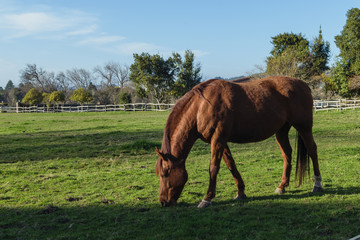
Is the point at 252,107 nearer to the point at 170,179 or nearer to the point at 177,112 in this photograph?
the point at 177,112

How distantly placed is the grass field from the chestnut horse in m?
0.45

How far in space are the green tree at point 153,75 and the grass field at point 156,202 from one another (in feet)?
131

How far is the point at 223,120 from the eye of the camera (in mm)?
4758

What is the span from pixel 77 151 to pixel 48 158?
4.29ft

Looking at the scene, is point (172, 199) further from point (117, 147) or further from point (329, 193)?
point (117, 147)

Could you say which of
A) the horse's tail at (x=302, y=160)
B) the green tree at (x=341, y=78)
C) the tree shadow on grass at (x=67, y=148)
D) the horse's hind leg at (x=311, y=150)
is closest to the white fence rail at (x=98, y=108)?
the green tree at (x=341, y=78)

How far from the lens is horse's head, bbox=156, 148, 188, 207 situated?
189 inches

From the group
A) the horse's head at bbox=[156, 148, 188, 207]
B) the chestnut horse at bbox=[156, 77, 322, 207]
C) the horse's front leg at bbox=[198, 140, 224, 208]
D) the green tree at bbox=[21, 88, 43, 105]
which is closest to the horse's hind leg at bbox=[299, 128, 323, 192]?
the chestnut horse at bbox=[156, 77, 322, 207]

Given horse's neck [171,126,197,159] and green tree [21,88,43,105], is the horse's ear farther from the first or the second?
green tree [21,88,43,105]

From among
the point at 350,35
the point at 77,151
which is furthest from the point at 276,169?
the point at 350,35

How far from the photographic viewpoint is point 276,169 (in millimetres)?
7520

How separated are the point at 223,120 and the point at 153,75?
4573 centimetres

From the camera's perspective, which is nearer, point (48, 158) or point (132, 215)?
point (132, 215)

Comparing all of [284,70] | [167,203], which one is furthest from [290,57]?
[167,203]
